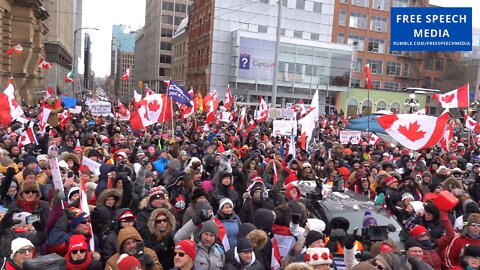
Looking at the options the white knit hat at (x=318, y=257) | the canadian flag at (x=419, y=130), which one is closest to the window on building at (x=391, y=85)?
the canadian flag at (x=419, y=130)

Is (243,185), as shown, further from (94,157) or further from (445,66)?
(445,66)

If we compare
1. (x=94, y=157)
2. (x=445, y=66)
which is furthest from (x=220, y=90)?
(x=94, y=157)

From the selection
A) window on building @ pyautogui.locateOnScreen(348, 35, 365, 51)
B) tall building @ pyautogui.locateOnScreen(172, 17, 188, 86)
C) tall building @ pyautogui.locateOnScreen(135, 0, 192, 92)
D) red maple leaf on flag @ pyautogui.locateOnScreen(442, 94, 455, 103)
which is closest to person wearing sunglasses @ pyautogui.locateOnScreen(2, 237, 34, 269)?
red maple leaf on flag @ pyautogui.locateOnScreen(442, 94, 455, 103)

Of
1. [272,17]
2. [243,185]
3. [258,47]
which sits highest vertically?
[272,17]

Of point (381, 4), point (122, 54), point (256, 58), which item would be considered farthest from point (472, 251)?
point (122, 54)

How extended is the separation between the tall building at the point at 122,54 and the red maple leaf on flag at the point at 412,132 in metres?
119

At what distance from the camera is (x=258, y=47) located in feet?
155

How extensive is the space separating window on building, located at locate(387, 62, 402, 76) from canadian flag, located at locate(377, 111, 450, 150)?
53.0 metres

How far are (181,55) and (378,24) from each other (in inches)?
1074

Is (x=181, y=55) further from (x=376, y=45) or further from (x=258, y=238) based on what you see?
(x=258, y=238)

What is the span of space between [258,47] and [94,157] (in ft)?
128

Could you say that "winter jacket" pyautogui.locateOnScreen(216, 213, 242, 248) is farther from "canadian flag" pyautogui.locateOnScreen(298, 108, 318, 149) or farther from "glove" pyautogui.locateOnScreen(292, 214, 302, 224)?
"canadian flag" pyautogui.locateOnScreen(298, 108, 318, 149)

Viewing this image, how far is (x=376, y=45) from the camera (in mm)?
60969

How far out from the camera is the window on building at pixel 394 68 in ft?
203
